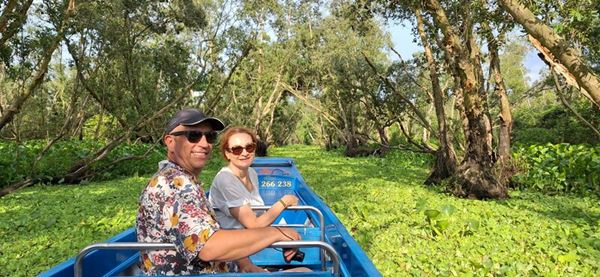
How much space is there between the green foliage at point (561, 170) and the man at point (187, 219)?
10.7 metres

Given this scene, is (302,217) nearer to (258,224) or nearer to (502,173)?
(258,224)

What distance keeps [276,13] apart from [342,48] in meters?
6.40

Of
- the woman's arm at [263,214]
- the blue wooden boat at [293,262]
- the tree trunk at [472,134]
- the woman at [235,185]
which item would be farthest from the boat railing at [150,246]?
the tree trunk at [472,134]

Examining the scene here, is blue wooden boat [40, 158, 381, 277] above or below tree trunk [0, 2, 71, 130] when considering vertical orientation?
below

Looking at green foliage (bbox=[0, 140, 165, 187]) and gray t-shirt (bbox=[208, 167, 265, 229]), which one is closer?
gray t-shirt (bbox=[208, 167, 265, 229])

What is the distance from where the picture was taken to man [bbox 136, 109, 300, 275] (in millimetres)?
2027

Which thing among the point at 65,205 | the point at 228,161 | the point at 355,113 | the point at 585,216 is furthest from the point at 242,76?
the point at 228,161

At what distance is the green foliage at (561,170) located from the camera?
35.0 ft

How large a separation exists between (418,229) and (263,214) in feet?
12.9

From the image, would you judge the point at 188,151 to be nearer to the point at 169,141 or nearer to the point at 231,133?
the point at 169,141

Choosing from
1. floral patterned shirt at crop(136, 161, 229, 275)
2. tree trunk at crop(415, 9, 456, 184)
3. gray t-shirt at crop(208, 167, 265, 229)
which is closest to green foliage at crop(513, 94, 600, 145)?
tree trunk at crop(415, 9, 456, 184)

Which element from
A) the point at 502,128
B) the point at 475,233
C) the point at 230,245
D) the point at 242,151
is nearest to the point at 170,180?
the point at 230,245

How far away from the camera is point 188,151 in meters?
2.44

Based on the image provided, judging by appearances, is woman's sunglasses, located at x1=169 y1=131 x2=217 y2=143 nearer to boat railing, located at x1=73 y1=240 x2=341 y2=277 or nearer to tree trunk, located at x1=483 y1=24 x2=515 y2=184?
boat railing, located at x1=73 y1=240 x2=341 y2=277
